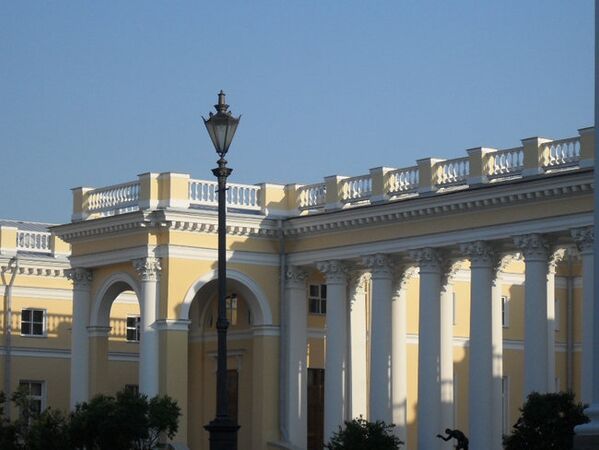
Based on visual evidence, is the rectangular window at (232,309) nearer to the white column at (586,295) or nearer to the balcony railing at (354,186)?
the balcony railing at (354,186)

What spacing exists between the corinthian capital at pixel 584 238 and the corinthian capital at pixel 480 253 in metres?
3.10

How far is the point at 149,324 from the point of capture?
4516cm

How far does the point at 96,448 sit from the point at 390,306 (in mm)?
8743

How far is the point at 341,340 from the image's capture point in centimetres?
4584

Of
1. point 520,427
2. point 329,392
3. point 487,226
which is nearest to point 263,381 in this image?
point 329,392

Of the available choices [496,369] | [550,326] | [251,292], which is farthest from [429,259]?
[251,292]

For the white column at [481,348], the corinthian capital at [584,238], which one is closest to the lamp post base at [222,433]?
the corinthian capital at [584,238]

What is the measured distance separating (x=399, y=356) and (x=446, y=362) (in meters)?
2.02

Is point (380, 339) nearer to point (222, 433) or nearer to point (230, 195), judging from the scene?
point (230, 195)

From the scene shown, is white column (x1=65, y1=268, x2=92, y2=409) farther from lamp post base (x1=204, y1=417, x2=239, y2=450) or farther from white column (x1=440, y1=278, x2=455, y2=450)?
lamp post base (x1=204, y1=417, x2=239, y2=450)

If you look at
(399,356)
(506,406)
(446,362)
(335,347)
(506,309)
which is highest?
(506,309)

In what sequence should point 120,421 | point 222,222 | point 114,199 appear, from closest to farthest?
→ point 222,222
point 120,421
point 114,199

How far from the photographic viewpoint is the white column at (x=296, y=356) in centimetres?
4628

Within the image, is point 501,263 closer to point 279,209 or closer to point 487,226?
point 487,226
